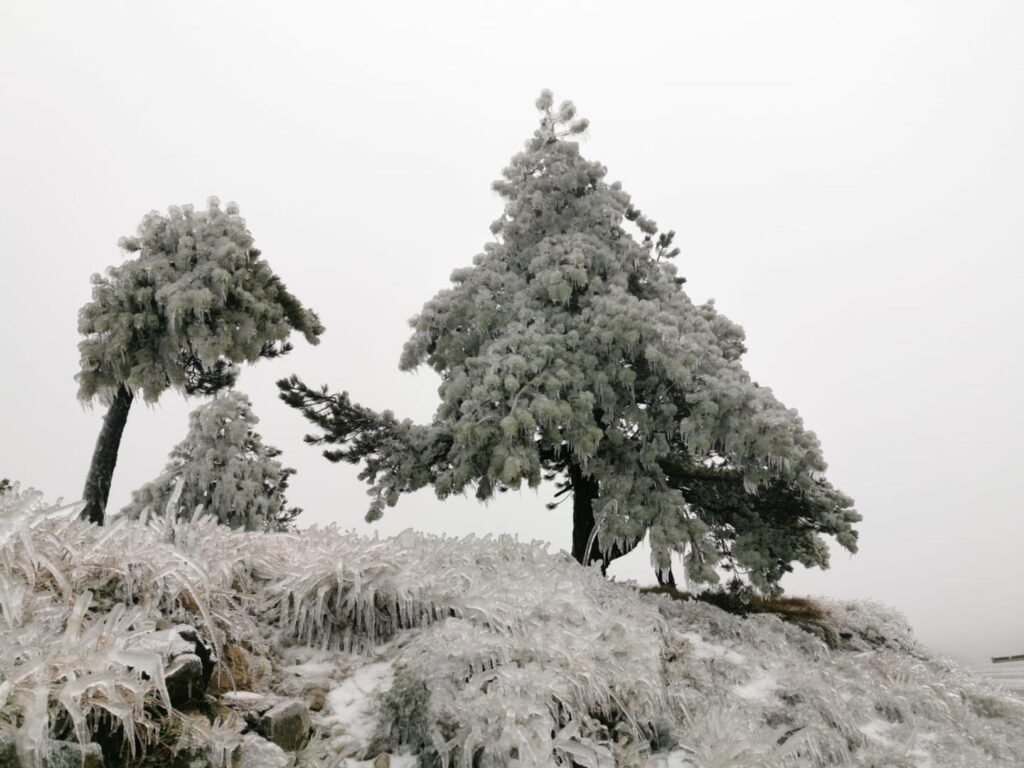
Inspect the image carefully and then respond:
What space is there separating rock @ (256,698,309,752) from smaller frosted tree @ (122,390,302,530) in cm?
1215

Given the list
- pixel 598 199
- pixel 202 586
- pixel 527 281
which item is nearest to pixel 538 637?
pixel 202 586

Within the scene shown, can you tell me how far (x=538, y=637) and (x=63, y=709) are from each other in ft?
8.19

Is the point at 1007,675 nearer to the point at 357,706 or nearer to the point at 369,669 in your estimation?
the point at 369,669

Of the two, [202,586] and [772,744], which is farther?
[772,744]

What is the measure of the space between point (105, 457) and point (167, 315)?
2470 millimetres

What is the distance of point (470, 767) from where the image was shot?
3.36m

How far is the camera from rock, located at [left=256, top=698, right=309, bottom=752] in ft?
10.9

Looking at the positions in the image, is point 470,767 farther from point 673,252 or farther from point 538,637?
point 673,252

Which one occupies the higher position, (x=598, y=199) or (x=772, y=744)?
(x=598, y=199)

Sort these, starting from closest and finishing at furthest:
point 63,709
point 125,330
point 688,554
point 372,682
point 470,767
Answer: point 63,709
point 470,767
point 372,682
point 688,554
point 125,330

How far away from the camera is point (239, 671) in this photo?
370 centimetres

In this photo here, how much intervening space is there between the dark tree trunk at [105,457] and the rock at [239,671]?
781 cm

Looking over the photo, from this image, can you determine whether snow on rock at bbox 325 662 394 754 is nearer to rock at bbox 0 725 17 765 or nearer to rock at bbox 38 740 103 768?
rock at bbox 38 740 103 768

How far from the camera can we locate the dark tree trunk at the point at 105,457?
10836mm
